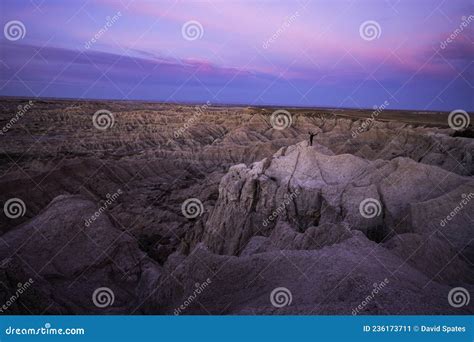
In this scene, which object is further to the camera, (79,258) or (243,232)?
(243,232)

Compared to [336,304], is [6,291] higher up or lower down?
lower down

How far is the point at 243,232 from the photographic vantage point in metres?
10.4

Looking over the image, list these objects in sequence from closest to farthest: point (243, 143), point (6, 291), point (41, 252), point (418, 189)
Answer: point (6, 291)
point (41, 252)
point (418, 189)
point (243, 143)

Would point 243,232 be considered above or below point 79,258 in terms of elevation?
above

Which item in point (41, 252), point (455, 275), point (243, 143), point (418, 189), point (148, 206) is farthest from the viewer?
point (243, 143)

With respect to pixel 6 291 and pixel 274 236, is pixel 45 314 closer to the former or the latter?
pixel 6 291

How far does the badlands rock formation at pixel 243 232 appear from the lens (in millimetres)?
6301

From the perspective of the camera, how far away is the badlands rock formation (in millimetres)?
6301

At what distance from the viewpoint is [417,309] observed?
18.9ft

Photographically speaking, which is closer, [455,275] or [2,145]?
[455,275]

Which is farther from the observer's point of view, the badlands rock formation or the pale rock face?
the pale rock face

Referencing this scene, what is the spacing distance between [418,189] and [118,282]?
284 inches

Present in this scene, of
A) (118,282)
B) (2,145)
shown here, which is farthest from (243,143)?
(118,282)

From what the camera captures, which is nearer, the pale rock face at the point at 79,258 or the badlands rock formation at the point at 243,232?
the badlands rock formation at the point at 243,232
